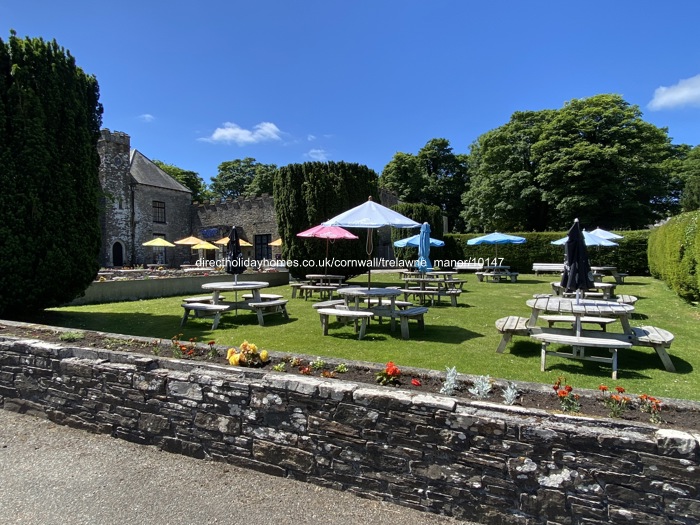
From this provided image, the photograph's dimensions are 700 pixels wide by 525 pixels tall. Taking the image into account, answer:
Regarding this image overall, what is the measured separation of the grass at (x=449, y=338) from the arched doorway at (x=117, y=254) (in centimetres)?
1675

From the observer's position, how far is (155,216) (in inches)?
1094

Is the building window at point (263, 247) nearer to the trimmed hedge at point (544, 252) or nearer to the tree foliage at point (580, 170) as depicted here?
the trimmed hedge at point (544, 252)

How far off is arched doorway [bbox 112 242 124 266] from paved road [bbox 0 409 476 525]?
2525 centimetres

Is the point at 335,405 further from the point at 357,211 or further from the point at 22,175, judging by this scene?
the point at 22,175

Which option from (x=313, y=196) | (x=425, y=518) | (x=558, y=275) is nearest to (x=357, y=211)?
(x=425, y=518)

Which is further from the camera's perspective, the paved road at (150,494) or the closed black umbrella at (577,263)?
the closed black umbrella at (577,263)

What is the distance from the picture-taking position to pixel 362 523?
235 centimetres

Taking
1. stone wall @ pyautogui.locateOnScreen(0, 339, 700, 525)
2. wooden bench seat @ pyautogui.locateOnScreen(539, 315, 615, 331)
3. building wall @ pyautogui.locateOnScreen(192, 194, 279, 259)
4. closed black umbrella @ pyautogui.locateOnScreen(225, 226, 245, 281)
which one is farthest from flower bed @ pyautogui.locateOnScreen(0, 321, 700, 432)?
building wall @ pyautogui.locateOnScreen(192, 194, 279, 259)

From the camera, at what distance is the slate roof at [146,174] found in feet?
89.6

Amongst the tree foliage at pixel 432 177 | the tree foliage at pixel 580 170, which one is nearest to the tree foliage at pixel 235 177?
the tree foliage at pixel 432 177

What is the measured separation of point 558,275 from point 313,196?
547 inches

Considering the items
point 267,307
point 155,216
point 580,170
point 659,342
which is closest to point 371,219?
point 267,307

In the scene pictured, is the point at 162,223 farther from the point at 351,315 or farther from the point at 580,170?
the point at 580,170

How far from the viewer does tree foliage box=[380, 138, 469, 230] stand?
1597 inches
